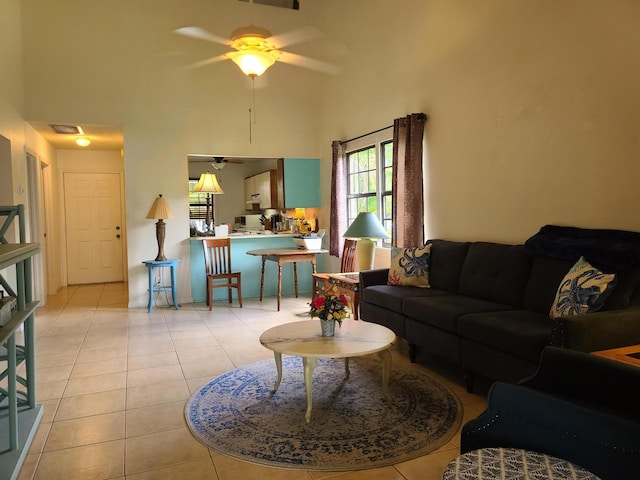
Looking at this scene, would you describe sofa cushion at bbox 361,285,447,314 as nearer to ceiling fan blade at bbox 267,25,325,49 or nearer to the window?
the window

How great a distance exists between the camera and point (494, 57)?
3.88m

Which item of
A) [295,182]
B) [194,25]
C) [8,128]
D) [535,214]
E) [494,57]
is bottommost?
[535,214]

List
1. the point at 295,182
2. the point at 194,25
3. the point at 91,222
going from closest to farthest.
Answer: the point at 194,25, the point at 295,182, the point at 91,222

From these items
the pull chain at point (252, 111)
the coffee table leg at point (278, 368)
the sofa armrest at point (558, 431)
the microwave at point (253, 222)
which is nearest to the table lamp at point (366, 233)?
the coffee table leg at point (278, 368)

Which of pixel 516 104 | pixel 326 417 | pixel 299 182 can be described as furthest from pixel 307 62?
pixel 326 417

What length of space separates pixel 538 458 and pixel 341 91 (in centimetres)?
561

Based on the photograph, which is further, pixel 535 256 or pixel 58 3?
pixel 58 3

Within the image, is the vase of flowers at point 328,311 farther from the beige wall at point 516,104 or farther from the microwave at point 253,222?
the microwave at point 253,222

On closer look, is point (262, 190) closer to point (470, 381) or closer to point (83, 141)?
point (83, 141)

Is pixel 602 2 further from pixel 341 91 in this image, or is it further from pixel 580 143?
pixel 341 91

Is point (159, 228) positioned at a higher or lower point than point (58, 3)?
lower

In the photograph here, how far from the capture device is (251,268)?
6.91 meters

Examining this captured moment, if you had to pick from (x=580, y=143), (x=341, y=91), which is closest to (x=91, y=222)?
(x=341, y=91)

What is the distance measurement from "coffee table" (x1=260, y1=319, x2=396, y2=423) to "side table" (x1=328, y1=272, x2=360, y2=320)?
139 cm
